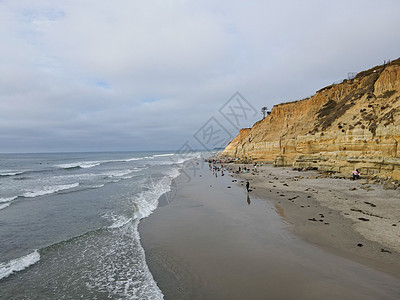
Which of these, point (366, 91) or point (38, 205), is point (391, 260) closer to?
point (38, 205)

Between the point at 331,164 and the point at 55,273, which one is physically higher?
the point at 331,164

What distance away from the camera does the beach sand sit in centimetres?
588

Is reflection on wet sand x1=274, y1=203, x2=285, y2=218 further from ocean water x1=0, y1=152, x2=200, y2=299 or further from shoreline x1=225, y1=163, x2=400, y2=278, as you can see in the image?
ocean water x1=0, y1=152, x2=200, y2=299

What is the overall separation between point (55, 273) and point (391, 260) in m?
11.2

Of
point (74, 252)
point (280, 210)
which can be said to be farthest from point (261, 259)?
point (74, 252)

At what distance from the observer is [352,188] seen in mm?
Result: 17094

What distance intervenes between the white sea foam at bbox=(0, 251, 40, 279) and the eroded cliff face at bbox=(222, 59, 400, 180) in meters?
25.5

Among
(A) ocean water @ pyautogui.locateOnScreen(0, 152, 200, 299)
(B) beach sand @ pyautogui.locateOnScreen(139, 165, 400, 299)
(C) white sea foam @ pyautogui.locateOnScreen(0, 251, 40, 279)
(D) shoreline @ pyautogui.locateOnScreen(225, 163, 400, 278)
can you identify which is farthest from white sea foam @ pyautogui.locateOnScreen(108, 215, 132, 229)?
(D) shoreline @ pyautogui.locateOnScreen(225, 163, 400, 278)

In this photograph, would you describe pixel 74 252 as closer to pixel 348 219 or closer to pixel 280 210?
pixel 280 210

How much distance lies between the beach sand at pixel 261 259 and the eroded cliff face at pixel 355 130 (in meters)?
12.6

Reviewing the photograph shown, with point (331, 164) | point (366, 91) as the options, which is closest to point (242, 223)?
point (331, 164)

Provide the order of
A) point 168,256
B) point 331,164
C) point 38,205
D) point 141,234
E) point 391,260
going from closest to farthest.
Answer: point 391,260 → point 168,256 → point 141,234 → point 38,205 → point 331,164

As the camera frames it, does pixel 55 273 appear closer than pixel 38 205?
Yes

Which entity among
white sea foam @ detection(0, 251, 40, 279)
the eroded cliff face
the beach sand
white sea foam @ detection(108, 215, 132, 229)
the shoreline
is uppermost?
the eroded cliff face
